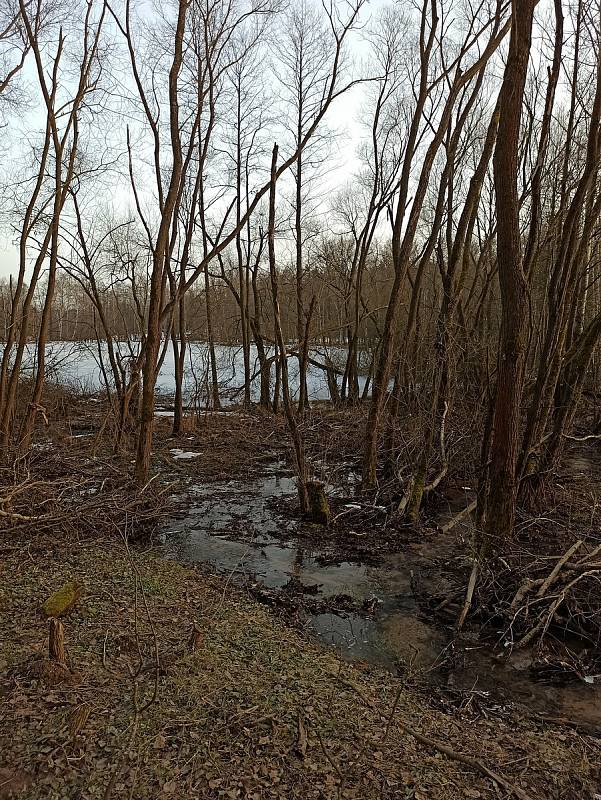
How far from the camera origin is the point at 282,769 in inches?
121

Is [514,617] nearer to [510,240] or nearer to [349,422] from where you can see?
[510,240]

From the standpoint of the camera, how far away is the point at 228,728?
336 cm

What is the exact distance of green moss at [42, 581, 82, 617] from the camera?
177 inches

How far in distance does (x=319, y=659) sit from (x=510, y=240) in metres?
3.73

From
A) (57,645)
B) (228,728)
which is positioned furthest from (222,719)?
(57,645)

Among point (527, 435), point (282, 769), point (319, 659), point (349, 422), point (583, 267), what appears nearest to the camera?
point (282, 769)

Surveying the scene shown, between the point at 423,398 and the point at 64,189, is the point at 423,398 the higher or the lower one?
the lower one

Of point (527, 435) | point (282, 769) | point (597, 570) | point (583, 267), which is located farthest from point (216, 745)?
point (583, 267)

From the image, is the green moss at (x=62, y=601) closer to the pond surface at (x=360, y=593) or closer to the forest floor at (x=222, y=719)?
the forest floor at (x=222, y=719)

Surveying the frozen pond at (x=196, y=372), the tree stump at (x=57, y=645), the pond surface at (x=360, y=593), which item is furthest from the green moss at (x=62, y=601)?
the frozen pond at (x=196, y=372)

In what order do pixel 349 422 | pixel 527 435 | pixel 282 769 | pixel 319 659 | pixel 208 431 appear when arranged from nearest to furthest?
pixel 282 769 → pixel 319 659 → pixel 527 435 → pixel 349 422 → pixel 208 431

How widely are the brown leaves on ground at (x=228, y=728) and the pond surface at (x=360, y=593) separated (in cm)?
39

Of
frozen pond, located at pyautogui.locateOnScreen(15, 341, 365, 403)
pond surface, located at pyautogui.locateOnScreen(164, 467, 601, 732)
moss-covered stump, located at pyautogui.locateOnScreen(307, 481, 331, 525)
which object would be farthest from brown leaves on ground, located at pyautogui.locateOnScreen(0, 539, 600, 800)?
frozen pond, located at pyautogui.locateOnScreen(15, 341, 365, 403)

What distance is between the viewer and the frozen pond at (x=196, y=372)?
50.1 feet
